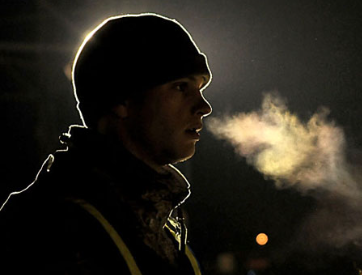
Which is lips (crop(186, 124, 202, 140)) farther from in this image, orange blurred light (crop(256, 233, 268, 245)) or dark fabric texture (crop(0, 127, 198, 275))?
orange blurred light (crop(256, 233, 268, 245))

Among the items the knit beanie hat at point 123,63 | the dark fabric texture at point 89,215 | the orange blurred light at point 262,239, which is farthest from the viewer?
the orange blurred light at point 262,239

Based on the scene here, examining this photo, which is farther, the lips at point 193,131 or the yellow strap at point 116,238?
the lips at point 193,131

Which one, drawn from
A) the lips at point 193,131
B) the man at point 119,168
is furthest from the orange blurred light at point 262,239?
the lips at point 193,131

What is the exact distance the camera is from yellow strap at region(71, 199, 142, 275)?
4.37 feet

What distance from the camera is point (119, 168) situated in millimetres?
1627

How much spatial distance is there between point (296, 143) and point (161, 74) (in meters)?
9.00

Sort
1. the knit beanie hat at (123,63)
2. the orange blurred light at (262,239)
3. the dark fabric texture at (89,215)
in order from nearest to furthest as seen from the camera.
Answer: the dark fabric texture at (89,215) < the knit beanie hat at (123,63) < the orange blurred light at (262,239)

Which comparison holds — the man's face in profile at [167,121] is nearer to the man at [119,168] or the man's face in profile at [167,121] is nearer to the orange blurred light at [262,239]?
the man at [119,168]

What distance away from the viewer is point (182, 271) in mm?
1781

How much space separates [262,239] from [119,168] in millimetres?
17258

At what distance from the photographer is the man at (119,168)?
1305 mm

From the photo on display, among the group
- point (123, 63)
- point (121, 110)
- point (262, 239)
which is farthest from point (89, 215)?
point (262, 239)

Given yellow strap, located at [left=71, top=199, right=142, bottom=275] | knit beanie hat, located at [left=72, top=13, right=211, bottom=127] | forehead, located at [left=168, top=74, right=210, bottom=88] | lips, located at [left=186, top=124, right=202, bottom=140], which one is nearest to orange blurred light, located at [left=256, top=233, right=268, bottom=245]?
forehead, located at [left=168, top=74, right=210, bottom=88]

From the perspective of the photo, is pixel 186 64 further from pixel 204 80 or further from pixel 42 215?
pixel 42 215
